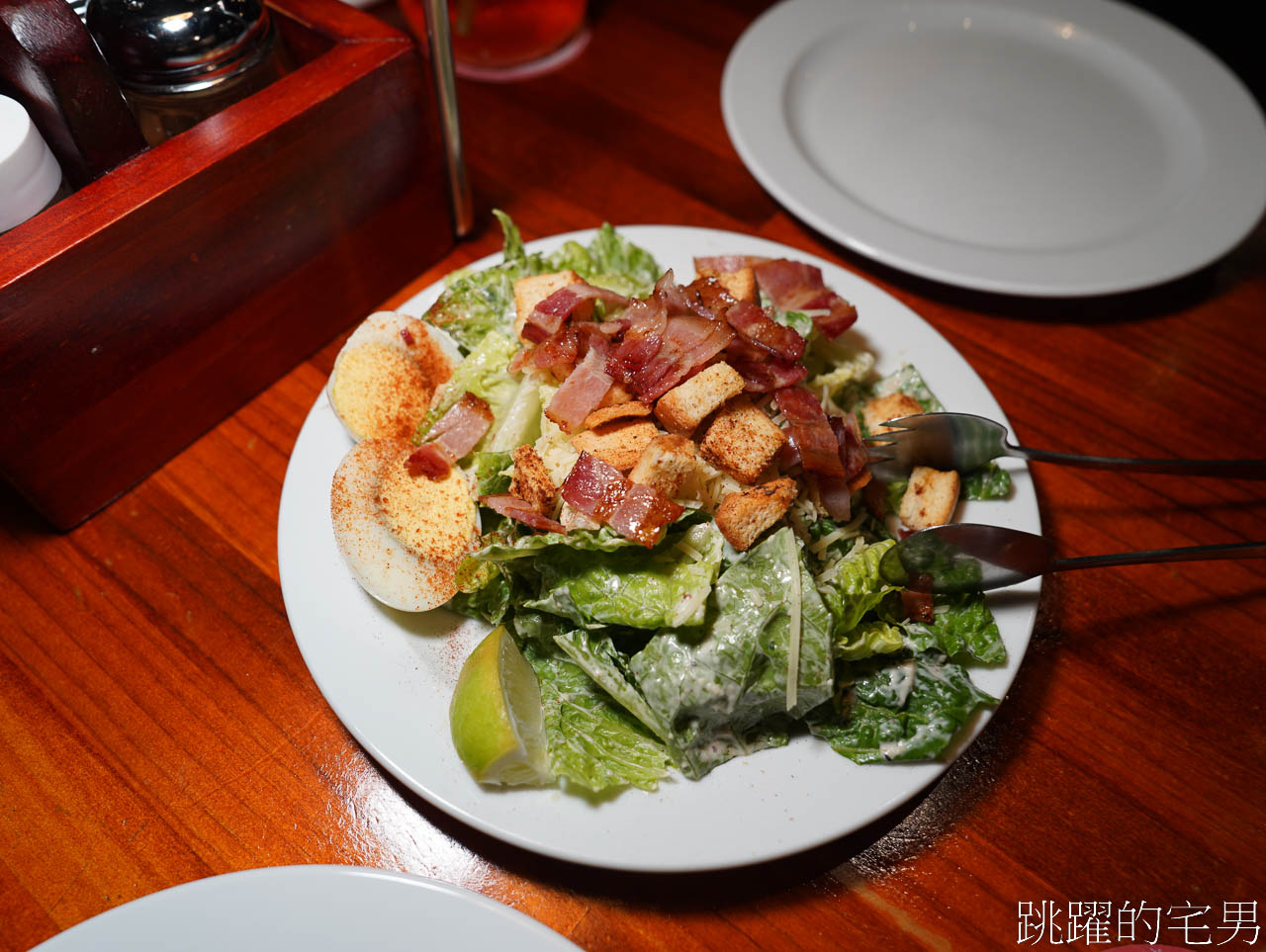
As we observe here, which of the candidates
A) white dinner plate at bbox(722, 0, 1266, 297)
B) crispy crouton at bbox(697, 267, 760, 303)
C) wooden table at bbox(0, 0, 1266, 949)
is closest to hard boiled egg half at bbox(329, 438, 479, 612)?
wooden table at bbox(0, 0, 1266, 949)

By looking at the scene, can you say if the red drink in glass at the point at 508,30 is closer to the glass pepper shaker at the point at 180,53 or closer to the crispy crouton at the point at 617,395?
the glass pepper shaker at the point at 180,53

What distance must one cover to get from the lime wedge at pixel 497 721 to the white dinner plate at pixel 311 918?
18cm

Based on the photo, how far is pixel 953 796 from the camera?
1.49 meters

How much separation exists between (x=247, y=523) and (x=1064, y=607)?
1.73m

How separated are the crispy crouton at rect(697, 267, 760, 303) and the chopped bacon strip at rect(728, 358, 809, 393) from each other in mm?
181

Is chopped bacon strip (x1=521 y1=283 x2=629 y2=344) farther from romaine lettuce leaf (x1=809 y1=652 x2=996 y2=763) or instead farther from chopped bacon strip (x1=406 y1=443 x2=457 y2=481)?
romaine lettuce leaf (x1=809 y1=652 x2=996 y2=763)

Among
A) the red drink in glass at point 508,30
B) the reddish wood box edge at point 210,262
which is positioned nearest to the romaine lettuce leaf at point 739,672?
the reddish wood box edge at point 210,262

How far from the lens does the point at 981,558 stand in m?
1.48

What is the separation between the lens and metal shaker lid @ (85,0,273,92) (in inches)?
64.8

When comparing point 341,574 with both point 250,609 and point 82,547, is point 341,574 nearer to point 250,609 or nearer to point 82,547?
point 250,609

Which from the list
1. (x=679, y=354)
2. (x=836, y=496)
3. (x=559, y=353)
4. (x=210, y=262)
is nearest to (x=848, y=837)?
(x=836, y=496)

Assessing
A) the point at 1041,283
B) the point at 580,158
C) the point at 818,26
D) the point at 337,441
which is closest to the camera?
the point at 337,441

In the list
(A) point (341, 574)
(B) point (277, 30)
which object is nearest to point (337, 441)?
(A) point (341, 574)

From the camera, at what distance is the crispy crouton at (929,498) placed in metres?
1.63
